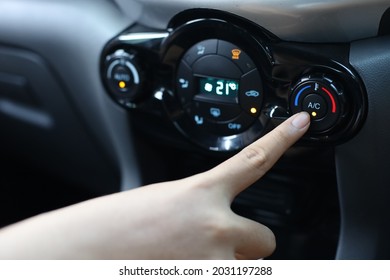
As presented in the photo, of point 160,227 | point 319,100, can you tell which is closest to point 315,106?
point 319,100

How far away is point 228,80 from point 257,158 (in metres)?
0.14

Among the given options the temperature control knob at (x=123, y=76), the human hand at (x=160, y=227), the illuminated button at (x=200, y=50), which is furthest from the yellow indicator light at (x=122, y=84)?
the human hand at (x=160, y=227)

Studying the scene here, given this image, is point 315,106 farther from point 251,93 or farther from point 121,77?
point 121,77

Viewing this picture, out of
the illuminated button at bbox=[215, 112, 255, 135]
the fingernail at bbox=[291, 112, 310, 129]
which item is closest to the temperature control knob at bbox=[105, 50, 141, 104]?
the illuminated button at bbox=[215, 112, 255, 135]

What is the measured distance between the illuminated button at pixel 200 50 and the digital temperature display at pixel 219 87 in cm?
3

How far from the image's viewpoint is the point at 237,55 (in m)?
0.70

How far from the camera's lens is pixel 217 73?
72 centimetres

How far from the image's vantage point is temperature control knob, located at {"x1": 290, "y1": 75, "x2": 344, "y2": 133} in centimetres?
65

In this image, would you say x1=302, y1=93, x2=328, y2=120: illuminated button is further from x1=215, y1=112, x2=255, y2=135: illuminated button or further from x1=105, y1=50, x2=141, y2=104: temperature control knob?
x1=105, y1=50, x2=141, y2=104: temperature control knob

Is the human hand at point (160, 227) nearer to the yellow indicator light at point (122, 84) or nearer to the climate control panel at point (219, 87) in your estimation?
the climate control panel at point (219, 87)

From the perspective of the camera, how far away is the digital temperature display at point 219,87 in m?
0.72

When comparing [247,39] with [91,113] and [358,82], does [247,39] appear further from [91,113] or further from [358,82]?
[91,113]

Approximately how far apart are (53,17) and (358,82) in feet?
1.52
